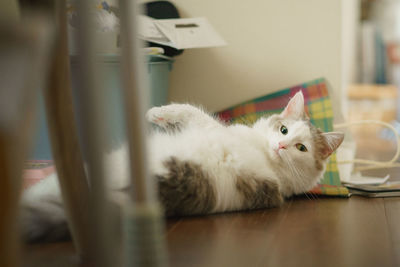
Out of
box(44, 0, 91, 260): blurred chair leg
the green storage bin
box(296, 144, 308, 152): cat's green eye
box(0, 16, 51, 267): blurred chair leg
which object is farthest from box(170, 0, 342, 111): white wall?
box(0, 16, 51, 267): blurred chair leg

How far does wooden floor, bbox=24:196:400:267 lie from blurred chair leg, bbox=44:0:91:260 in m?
0.14

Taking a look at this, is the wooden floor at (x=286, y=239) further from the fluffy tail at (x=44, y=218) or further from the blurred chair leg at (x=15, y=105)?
the blurred chair leg at (x=15, y=105)

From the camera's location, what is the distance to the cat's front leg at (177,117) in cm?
158

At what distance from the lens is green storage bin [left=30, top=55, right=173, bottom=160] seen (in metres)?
1.47

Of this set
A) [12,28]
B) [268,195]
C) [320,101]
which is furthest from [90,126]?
[320,101]

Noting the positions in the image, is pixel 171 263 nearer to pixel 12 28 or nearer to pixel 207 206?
pixel 207 206

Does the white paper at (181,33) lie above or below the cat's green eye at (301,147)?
above

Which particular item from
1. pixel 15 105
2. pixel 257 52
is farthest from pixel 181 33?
pixel 15 105

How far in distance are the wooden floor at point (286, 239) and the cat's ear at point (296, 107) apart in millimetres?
344

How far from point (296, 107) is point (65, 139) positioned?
103 cm

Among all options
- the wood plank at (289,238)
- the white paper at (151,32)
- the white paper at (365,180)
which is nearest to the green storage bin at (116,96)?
the white paper at (151,32)

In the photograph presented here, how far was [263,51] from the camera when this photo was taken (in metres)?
2.32

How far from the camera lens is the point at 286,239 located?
3.86 feet

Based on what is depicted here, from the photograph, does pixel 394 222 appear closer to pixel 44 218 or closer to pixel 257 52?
pixel 44 218
